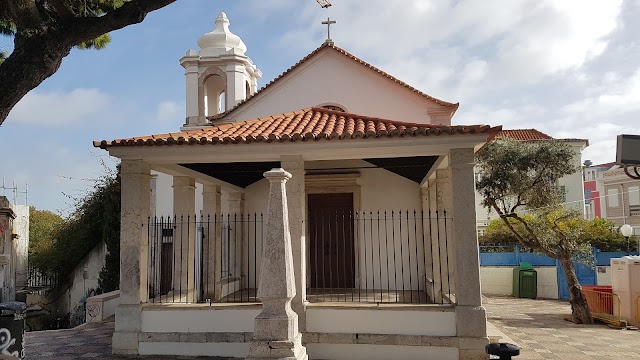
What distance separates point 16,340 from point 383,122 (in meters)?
5.88

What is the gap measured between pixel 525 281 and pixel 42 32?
1528cm

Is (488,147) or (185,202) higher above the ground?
(488,147)

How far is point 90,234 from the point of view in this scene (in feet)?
53.5

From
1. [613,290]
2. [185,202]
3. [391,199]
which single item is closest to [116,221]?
[185,202]

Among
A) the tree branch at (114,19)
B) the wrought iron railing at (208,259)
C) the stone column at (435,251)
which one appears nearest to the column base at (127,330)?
the wrought iron railing at (208,259)

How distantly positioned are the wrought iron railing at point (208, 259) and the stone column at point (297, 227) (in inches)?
30.1

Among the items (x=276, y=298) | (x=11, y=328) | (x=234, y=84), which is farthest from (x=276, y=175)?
(x=234, y=84)

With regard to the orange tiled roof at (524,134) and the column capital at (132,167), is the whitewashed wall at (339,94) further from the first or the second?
the orange tiled roof at (524,134)

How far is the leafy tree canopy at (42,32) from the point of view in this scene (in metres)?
6.28

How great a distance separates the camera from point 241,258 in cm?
1184

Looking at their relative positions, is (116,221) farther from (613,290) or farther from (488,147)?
(613,290)

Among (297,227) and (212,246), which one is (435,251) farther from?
(212,246)

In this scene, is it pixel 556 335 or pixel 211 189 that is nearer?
pixel 556 335

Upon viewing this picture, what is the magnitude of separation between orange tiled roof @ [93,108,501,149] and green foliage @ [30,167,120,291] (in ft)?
27.5
